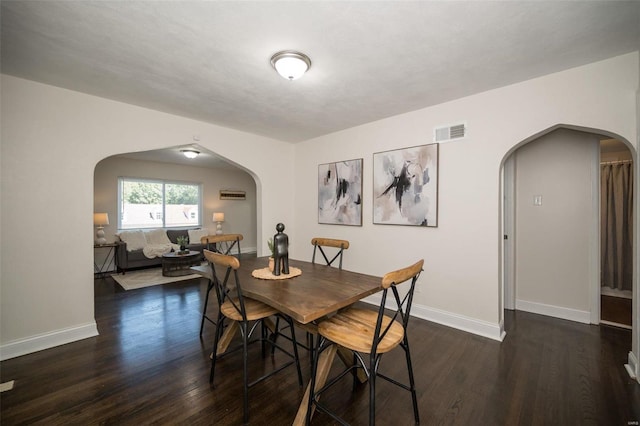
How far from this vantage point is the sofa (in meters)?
5.34

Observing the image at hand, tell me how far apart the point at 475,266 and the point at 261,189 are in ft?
10.5

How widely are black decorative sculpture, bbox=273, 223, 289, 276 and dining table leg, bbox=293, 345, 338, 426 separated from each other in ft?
2.30

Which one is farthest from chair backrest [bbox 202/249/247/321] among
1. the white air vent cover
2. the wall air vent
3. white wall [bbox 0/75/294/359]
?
the wall air vent

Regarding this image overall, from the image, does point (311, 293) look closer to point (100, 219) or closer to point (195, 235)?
point (100, 219)

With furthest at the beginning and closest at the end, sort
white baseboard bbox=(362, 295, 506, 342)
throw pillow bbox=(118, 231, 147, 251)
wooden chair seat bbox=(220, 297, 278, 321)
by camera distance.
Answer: throw pillow bbox=(118, 231, 147, 251), white baseboard bbox=(362, 295, 506, 342), wooden chair seat bbox=(220, 297, 278, 321)

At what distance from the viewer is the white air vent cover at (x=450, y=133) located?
281 centimetres

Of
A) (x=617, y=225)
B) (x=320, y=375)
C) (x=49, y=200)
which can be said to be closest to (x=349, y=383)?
(x=320, y=375)

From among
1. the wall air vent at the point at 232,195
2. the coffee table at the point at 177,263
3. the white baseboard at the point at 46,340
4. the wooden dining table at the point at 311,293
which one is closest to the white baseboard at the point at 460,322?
the wooden dining table at the point at 311,293

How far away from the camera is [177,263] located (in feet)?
17.2

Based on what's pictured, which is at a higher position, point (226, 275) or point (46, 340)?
point (226, 275)

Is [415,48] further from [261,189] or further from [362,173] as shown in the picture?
[261,189]

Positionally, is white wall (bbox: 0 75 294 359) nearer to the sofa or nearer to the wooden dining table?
the wooden dining table

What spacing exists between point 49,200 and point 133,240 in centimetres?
341

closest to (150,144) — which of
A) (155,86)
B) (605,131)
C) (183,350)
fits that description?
(155,86)
